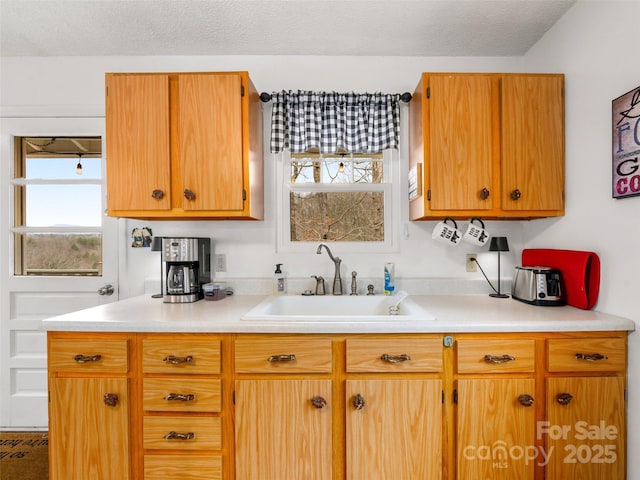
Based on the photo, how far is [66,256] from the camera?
233 centimetres

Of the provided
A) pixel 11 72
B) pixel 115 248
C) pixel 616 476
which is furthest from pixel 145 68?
pixel 616 476

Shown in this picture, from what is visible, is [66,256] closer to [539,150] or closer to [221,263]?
[221,263]

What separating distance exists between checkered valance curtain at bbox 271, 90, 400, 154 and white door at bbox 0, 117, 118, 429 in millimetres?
1270

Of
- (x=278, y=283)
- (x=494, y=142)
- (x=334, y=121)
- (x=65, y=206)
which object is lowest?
(x=278, y=283)

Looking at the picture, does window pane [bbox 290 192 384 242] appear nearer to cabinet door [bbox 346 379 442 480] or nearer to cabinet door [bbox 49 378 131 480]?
cabinet door [bbox 346 379 442 480]

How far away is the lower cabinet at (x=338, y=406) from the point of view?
147 centimetres

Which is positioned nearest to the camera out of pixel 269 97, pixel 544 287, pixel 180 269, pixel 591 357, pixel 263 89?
pixel 591 357

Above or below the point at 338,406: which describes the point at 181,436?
below

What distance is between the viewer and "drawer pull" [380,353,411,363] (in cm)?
148

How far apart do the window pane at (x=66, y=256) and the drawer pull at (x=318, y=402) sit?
1.78 meters

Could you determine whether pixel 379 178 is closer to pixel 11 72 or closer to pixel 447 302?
pixel 447 302

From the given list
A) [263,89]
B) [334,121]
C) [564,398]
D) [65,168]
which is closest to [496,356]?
[564,398]

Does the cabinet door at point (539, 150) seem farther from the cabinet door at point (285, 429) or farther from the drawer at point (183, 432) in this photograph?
the drawer at point (183, 432)

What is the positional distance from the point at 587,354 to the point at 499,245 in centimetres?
78
